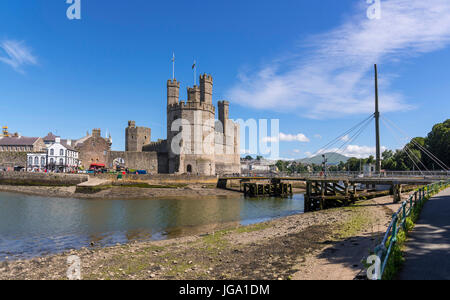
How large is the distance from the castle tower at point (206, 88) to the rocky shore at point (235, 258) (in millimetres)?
52812

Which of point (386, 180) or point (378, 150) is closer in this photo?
point (386, 180)

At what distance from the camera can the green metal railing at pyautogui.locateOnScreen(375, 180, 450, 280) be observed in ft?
18.5

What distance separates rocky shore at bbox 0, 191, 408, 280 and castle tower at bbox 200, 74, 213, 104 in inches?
2079

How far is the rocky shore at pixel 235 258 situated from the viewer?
350 inches

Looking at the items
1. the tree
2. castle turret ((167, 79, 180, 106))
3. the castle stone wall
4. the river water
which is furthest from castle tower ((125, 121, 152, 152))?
the tree

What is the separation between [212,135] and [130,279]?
175 feet

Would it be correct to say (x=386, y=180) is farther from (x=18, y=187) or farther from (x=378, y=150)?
(x=18, y=187)

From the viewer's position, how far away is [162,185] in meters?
46.9

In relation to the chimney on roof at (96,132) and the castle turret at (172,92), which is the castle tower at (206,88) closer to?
the castle turret at (172,92)

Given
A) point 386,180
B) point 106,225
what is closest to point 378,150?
point 386,180

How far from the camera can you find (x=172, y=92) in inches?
2478

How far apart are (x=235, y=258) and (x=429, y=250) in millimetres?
5993

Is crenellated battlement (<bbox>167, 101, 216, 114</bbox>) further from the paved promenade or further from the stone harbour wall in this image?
the paved promenade

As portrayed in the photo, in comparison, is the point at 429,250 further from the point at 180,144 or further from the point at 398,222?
the point at 180,144
